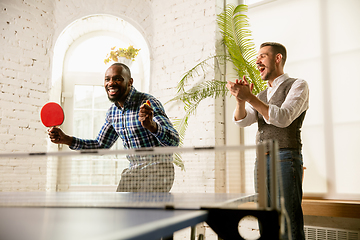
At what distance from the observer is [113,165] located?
4.58m

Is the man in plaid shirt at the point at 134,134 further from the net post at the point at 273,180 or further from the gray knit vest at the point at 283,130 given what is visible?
the net post at the point at 273,180

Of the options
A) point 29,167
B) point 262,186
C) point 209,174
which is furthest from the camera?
point 29,167

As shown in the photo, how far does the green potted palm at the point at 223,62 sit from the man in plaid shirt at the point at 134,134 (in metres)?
1.10

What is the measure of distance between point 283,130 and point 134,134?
3.47 feet

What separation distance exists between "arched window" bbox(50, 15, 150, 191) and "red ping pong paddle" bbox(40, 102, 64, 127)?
228 centimetres

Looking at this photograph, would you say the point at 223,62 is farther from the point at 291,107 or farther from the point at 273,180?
the point at 273,180

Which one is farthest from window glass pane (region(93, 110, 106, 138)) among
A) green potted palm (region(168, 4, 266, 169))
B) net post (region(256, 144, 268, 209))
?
net post (region(256, 144, 268, 209))

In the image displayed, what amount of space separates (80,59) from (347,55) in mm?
3377

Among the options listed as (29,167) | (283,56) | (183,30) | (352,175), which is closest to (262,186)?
(283,56)

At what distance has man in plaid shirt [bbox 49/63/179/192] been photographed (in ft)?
7.57

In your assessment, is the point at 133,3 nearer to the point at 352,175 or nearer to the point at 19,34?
the point at 19,34

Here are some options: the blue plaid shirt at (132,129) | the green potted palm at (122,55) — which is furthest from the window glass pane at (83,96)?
the blue plaid shirt at (132,129)

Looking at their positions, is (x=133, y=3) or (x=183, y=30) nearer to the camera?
(x=183, y=30)

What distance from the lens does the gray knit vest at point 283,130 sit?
2277 millimetres
